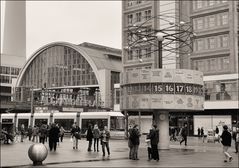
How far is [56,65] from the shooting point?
102875 mm

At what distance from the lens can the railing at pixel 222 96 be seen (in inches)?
2367

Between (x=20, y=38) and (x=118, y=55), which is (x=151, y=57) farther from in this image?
(x=20, y=38)

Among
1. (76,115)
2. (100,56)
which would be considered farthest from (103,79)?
(76,115)

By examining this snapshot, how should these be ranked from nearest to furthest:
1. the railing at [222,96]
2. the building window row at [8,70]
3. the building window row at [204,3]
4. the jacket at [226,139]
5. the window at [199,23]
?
the jacket at [226,139] → the railing at [222,96] → the building window row at [204,3] → the window at [199,23] → the building window row at [8,70]

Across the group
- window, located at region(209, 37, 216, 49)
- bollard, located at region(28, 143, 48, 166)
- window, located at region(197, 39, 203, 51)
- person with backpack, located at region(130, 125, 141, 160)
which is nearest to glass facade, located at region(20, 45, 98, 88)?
window, located at region(197, 39, 203, 51)

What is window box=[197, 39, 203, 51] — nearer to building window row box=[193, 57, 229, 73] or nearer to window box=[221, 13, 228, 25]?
building window row box=[193, 57, 229, 73]

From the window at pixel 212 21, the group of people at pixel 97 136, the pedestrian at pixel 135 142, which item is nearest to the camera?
the pedestrian at pixel 135 142

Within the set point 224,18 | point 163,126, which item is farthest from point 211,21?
point 163,126

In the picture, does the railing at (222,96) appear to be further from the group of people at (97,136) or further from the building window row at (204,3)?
the group of people at (97,136)

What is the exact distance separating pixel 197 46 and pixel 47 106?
92.4 feet

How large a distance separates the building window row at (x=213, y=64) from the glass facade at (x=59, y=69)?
3136cm

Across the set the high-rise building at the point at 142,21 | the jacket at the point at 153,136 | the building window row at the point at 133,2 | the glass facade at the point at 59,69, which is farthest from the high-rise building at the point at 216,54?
the jacket at the point at 153,136

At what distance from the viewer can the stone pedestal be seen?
31.4m

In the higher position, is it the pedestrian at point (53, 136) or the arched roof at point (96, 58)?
the arched roof at point (96, 58)
